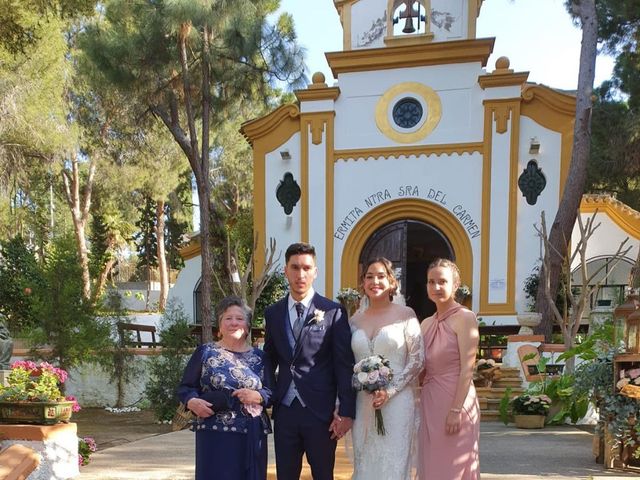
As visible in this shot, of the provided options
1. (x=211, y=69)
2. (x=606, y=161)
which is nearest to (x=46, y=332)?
(x=211, y=69)

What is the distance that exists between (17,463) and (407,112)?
424 inches

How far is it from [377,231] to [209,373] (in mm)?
9549

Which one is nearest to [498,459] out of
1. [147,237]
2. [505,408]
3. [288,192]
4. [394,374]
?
[505,408]

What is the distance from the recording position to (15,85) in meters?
10.1

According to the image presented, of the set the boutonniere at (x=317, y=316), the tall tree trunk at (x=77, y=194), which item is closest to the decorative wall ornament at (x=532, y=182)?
the boutonniere at (x=317, y=316)

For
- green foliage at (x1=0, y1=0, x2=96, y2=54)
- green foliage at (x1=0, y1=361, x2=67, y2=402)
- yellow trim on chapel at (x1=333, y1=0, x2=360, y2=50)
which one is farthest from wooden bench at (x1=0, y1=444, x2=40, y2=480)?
yellow trim on chapel at (x1=333, y1=0, x2=360, y2=50)

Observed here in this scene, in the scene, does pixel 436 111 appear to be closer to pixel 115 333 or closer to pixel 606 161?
pixel 606 161

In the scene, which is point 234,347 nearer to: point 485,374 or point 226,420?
point 226,420

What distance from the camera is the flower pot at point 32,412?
16.0 feet

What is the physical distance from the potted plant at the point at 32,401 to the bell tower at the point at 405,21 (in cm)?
967

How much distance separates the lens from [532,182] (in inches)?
449

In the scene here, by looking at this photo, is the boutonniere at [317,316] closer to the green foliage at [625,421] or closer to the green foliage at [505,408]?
the green foliage at [625,421]

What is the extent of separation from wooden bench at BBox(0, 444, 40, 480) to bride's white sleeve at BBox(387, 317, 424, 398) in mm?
1750

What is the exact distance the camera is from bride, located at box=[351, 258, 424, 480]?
3068 mm
